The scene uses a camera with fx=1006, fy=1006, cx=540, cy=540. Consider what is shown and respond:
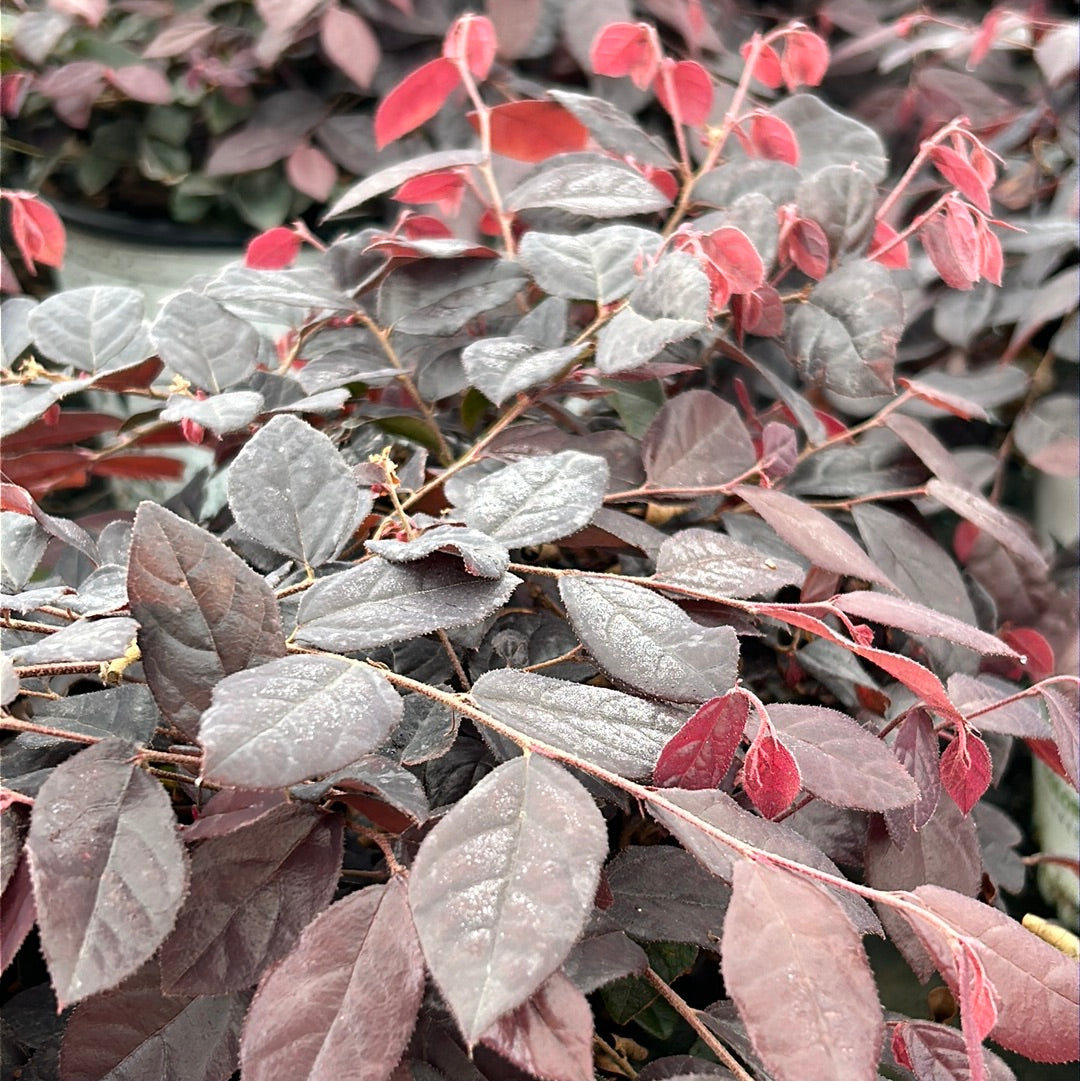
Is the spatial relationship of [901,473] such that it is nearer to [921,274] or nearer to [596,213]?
[596,213]

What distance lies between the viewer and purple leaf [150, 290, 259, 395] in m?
0.58

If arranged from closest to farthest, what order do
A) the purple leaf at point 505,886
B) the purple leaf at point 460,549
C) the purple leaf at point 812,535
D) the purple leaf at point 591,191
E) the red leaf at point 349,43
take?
the purple leaf at point 505,886, the purple leaf at point 460,549, the purple leaf at point 812,535, the purple leaf at point 591,191, the red leaf at point 349,43

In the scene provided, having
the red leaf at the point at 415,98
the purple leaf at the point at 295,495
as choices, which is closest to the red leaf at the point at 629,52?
the red leaf at the point at 415,98

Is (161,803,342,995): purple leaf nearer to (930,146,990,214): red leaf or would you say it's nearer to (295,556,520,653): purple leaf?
(295,556,520,653): purple leaf

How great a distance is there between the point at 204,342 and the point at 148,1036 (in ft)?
1.21

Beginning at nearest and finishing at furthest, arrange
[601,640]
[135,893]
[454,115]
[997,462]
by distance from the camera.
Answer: [135,893], [601,640], [997,462], [454,115]

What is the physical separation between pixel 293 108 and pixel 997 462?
2.91ft

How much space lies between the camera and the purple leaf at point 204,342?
1.89 feet

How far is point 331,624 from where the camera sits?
1.25ft

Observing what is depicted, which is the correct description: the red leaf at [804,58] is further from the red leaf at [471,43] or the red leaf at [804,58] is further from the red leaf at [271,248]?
the red leaf at [271,248]

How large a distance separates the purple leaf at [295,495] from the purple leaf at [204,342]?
151 millimetres

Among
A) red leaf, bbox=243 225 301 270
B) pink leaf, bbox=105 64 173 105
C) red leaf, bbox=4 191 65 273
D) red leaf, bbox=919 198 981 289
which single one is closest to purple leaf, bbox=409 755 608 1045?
red leaf, bbox=919 198 981 289

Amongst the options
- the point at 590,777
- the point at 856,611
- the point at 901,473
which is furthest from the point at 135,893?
the point at 901,473

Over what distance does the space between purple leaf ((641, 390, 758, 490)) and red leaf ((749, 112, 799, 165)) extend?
0.25 metres
